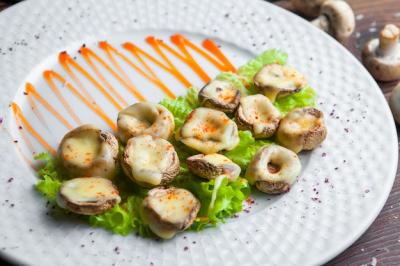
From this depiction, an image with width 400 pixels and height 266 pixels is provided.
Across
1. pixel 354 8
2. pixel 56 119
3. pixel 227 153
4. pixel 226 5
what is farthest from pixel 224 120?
pixel 354 8

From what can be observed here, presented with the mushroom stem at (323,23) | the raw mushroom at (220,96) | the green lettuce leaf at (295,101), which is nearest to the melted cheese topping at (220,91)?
the raw mushroom at (220,96)

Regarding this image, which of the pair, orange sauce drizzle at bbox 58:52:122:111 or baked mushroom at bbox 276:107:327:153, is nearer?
baked mushroom at bbox 276:107:327:153

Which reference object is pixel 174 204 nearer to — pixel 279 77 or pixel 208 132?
pixel 208 132

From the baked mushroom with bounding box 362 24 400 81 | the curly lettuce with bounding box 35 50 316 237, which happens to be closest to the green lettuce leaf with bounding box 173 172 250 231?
the curly lettuce with bounding box 35 50 316 237

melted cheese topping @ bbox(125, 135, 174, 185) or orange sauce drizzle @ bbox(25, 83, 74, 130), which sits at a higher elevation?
orange sauce drizzle @ bbox(25, 83, 74, 130)

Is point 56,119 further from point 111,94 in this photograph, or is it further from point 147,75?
point 147,75

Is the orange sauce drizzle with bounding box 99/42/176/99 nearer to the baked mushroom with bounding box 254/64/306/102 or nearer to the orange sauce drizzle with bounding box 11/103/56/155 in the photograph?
the baked mushroom with bounding box 254/64/306/102

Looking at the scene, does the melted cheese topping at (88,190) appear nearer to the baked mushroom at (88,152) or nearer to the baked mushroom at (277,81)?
the baked mushroom at (88,152)
